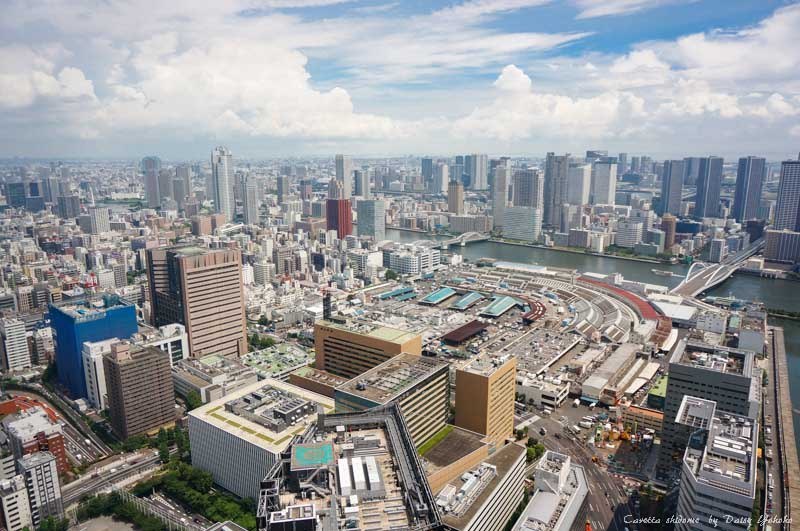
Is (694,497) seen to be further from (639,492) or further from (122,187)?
(122,187)

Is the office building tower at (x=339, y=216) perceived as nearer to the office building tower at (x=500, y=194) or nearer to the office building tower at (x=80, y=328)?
the office building tower at (x=500, y=194)

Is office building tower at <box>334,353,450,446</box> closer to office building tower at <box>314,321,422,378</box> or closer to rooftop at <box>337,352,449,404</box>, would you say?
rooftop at <box>337,352,449,404</box>

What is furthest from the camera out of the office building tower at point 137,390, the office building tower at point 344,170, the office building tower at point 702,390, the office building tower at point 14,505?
the office building tower at point 344,170

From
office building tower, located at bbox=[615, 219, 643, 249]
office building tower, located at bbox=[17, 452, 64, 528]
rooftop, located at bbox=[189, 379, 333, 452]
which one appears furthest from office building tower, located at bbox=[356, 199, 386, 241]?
office building tower, located at bbox=[17, 452, 64, 528]

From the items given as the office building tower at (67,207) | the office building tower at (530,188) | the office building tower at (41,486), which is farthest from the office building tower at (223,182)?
the office building tower at (41,486)

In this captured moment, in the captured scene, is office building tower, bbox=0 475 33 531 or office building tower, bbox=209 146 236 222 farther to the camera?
office building tower, bbox=209 146 236 222

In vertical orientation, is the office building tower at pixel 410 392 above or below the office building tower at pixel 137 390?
above
